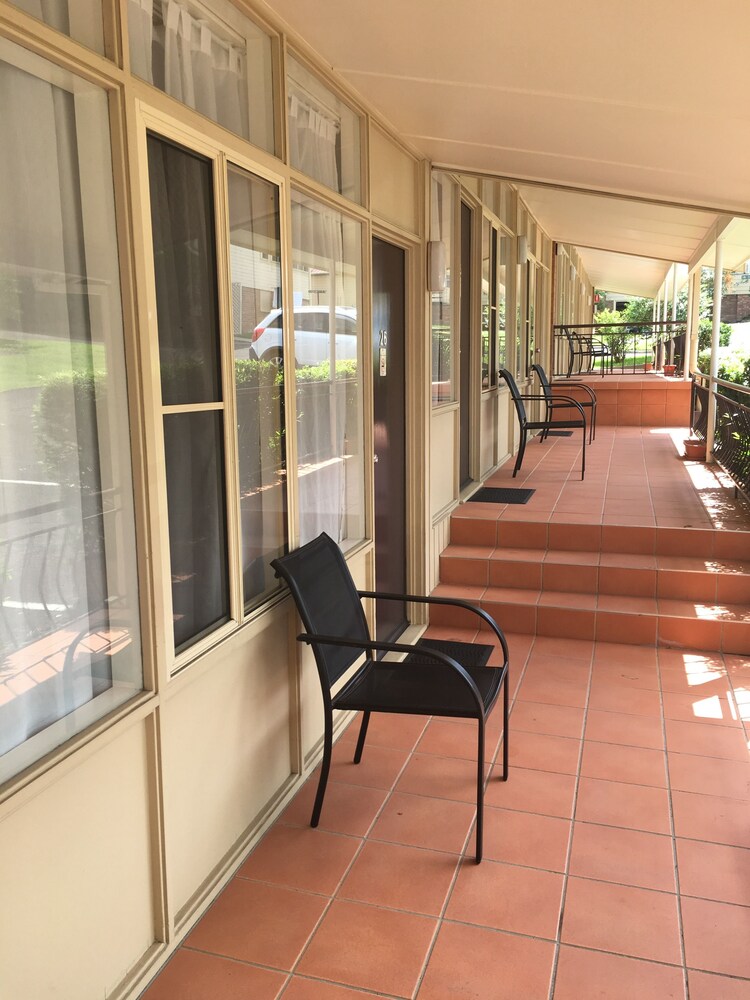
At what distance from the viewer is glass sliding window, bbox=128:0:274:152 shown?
186 centimetres

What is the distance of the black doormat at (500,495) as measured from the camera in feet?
18.1

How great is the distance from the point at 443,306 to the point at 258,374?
2.55 meters

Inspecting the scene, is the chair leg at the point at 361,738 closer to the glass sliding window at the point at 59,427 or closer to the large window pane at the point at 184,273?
the glass sliding window at the point at 59,427

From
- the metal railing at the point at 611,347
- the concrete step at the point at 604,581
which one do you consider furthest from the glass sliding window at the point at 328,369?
the metal railing at the point at 611,347

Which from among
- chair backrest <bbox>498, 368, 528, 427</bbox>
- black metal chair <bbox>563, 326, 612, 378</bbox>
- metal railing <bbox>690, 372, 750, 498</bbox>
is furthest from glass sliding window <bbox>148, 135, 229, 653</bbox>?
black metal chair <bbox>563, 326, 612, 378</bbox>

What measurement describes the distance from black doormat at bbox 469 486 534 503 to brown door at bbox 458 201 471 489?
14cm

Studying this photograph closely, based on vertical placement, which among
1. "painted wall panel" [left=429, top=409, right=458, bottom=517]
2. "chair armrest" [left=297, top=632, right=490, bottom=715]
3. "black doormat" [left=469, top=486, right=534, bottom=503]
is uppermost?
"painted wall panel" [left=429, top=409, right=458, bottom=517]

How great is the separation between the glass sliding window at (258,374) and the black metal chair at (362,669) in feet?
0.38

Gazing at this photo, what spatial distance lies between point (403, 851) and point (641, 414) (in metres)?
8.85

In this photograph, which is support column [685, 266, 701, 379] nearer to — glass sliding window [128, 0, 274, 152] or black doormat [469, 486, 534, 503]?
black doormat [469, 486, 534, 503]

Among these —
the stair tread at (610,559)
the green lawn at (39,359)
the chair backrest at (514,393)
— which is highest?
the green lawn at (39,359)

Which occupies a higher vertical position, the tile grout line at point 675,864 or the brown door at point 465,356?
the brown door at point 465,356

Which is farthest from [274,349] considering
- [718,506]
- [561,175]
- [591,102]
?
[718,506]

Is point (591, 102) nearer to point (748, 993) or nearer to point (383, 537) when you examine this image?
point (383, 537)
